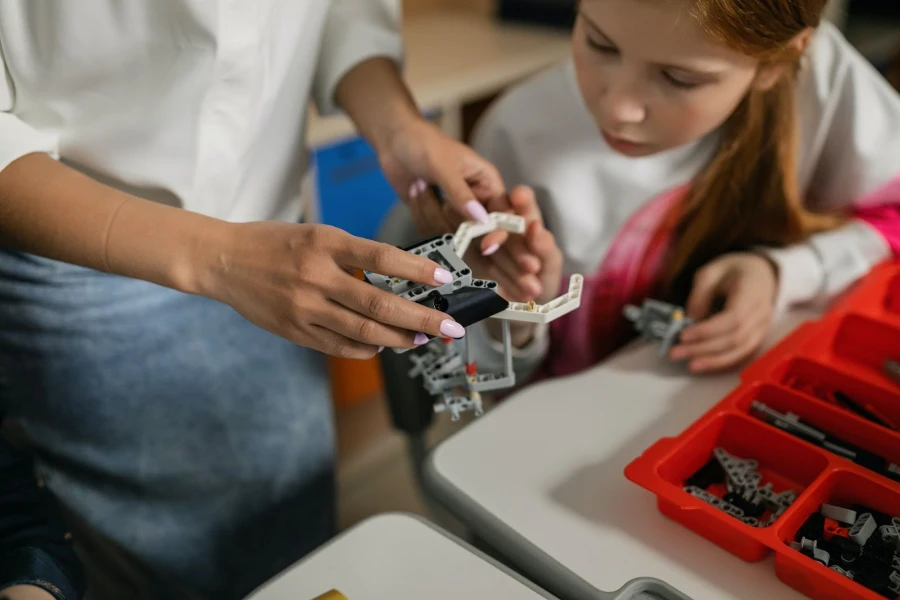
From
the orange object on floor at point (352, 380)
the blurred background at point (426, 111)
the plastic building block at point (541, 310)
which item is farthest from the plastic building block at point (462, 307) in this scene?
the orange object on floor at point (352, 380)

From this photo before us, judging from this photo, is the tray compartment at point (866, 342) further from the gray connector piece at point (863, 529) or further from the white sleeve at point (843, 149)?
the gray connector piece at point (863, 529)

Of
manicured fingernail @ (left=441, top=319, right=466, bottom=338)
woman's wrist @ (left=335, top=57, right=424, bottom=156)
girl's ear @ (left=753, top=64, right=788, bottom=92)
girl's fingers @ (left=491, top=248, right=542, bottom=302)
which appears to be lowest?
girl's fingers @ (left=491, top=248, right=542, bottom=302)

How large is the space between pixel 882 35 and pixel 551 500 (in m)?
1.71

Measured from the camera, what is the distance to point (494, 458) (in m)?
0.61

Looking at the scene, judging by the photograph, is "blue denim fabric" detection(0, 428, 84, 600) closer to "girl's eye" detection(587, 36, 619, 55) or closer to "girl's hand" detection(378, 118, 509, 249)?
"girl's hand" detection(378, 118, 509, 249)

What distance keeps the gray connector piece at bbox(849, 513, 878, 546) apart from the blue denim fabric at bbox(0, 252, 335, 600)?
22.6 inches

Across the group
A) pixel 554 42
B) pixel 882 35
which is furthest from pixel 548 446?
pixel 882 35

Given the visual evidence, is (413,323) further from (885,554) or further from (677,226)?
(677,226)

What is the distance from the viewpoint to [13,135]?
56 centimetres

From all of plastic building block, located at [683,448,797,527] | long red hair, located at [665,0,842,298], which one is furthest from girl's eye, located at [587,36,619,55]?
plastic building block, located at [683,448,797,527]

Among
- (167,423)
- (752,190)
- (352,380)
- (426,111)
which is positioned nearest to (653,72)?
(752,190)

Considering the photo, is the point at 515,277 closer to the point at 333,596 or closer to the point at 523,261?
the point at 523,261

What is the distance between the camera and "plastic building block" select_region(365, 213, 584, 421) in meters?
0.50

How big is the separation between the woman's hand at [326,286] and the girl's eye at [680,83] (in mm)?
302
